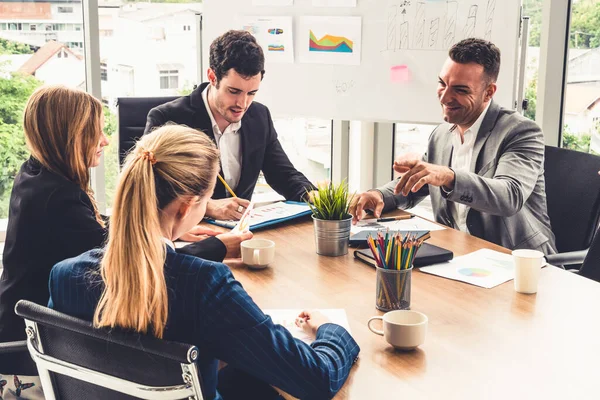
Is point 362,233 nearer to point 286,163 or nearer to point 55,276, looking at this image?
point 286,163

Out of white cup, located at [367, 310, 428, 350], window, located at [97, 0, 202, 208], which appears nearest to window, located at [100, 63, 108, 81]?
window, located at [97, 0, 202, 208]

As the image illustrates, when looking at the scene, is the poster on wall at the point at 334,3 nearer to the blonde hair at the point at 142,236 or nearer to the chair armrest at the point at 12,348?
the blonde hair at the point at 142,236

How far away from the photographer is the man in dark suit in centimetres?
259

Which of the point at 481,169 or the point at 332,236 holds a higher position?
the point at 481,169

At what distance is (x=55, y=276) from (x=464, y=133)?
171 cm

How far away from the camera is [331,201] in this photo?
6.28ft

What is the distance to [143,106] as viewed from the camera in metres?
2.83

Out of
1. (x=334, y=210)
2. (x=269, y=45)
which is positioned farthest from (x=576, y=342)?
(x=269, y=45)

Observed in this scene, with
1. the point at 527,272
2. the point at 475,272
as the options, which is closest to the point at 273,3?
the point at 475,272

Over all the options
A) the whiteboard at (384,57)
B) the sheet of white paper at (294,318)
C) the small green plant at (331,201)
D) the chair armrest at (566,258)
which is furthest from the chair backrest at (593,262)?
the whiteboard at (384,57)

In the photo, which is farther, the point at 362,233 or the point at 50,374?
the point at 362,233

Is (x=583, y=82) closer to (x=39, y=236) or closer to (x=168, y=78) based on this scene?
(x=168, y=78)

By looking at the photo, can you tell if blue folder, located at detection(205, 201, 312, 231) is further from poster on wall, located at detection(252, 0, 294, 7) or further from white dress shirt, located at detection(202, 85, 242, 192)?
poster on wall, located at detection(252, 0, 294, 7)

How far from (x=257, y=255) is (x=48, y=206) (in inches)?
21.3
